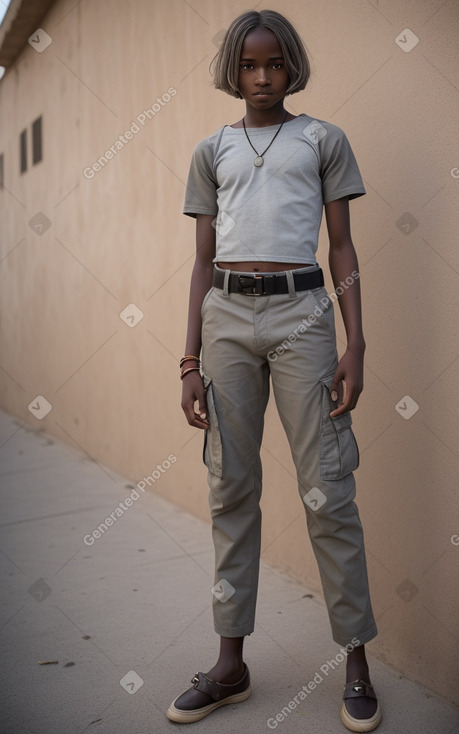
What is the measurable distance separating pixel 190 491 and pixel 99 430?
52.5 inches

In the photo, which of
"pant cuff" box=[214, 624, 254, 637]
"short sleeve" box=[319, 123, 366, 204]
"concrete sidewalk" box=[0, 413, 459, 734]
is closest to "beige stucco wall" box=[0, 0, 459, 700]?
"concrete sidewalk" box=[0, 413, 459, 734]

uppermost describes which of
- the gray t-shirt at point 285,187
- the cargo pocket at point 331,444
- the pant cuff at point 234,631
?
the gray t-shirt at point 285,187

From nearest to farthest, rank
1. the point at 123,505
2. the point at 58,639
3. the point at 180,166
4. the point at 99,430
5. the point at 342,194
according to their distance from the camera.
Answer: the point at 342,194 → the point at 58,639 → the point at 180,166 → the point at 123,505 → the point at 99,430

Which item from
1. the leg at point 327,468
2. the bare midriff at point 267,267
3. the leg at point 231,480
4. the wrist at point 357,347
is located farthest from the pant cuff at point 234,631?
the bare midriff at point 267,267

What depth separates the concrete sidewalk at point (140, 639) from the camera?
1798 mm

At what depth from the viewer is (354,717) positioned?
1.73 metres

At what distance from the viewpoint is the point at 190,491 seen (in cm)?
344

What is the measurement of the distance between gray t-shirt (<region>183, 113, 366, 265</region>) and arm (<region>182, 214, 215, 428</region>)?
0.14m

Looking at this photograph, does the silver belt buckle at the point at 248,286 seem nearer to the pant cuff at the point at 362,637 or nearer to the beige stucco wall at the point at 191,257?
the beige stucco wall at the point at 191,257

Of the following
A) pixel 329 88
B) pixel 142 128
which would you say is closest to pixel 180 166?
pixel 142 128

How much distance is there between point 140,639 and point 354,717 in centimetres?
75

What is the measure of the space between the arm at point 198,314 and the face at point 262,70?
327 mm

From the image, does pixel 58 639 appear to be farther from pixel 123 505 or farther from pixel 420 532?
pixel 123 505

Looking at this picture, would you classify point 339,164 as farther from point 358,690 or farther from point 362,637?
point 358,690
